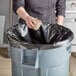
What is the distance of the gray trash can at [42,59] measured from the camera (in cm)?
167

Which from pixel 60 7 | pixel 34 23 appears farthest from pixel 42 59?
pixel 60 7

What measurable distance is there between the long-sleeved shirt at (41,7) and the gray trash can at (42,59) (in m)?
0.49

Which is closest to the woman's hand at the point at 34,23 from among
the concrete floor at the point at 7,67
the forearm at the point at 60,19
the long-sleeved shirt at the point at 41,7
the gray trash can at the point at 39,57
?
the gray trash can at the point at 39,57

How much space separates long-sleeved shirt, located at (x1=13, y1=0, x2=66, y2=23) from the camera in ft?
6.90

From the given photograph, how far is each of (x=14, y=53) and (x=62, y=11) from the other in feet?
2.47

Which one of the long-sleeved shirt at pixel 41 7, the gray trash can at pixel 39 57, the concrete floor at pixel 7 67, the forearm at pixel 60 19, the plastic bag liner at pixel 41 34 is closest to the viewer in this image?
the gray trash can at pixel 39 57

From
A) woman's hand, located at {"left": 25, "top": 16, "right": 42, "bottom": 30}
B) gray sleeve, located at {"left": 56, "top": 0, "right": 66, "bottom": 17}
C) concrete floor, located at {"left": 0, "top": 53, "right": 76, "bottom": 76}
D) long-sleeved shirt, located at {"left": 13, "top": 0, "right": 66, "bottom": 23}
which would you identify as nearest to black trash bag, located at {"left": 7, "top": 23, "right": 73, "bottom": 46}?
woman's hand, located at {"left": 25, "top": 16, "right": 42, "bottom": 30}

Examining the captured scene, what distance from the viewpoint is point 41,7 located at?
216cm

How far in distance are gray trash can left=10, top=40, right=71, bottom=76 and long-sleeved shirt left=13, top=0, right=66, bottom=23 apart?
491 mm

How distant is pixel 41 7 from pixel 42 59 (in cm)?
63

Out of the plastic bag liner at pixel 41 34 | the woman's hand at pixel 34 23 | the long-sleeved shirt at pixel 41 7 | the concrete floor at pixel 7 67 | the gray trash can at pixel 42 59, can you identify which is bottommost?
the concrete floor at pixel 7 67

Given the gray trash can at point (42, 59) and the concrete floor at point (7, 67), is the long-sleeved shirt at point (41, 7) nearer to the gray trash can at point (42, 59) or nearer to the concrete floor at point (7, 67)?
the gray trash can at point (42, 59)

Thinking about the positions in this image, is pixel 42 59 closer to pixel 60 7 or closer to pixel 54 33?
pixel 54 33

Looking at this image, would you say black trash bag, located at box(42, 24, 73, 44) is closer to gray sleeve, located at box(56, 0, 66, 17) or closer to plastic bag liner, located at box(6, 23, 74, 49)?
plastic bag liner, located at box(6, 23, 74, 49)
